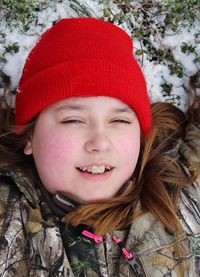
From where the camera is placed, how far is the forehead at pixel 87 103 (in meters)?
2.16

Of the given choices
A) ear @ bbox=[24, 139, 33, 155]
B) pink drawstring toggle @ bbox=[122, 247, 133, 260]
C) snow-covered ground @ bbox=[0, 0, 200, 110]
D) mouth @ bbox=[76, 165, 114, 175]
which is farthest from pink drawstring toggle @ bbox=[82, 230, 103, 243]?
snow-covered ground @ bbox=[0, 0, 200, 110]

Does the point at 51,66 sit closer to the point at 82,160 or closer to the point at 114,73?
the point at 114,73

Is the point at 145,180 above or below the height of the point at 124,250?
above

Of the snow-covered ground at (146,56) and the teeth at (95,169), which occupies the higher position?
the snow-covered ground at (146,56)

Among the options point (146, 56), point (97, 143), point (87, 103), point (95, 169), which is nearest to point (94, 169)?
point (95, 169)

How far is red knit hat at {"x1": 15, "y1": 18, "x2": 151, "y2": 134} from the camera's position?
2168 millimetres

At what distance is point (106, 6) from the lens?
3.12 meters

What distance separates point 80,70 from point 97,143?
0.29 metres

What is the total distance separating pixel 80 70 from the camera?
2178 mm

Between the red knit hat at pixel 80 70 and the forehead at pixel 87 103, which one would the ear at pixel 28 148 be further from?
the forehead at pixel 87 103

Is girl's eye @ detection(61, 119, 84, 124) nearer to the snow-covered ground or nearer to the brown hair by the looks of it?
the brown hair

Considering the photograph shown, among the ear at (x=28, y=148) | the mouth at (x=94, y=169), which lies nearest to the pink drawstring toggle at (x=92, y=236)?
the mouth at (x=94, y=169)

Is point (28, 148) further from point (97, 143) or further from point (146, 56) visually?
point (146, 56)

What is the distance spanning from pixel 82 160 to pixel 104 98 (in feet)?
0.82
